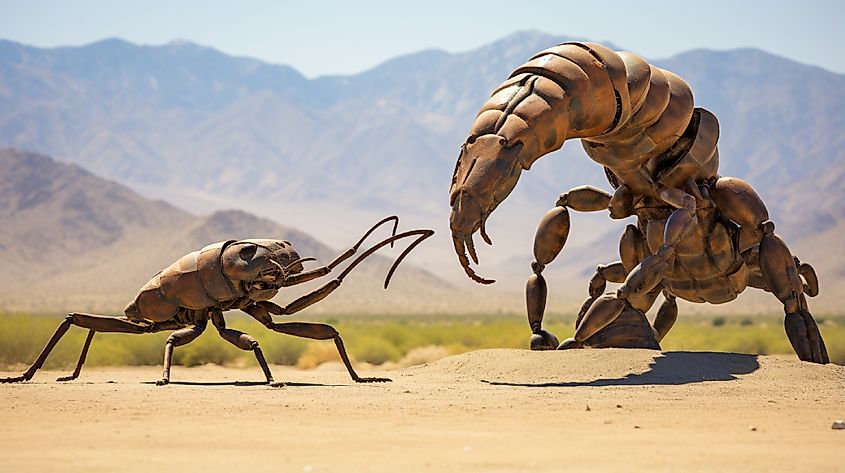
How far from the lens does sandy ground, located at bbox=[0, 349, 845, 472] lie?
24.5 feet

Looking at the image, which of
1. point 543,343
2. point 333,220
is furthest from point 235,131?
point 543,343

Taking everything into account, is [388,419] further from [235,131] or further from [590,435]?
[235,131]

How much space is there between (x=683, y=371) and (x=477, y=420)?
13.3ft

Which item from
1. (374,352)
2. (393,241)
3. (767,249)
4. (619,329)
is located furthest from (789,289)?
(374,352)

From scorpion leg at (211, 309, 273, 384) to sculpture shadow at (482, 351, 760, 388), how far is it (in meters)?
2.43

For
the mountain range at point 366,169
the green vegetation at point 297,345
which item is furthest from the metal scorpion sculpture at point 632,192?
the mountain range at point 366,169

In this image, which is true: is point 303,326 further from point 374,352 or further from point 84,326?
point 374,352

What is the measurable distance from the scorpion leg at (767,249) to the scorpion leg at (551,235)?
56.6 inches

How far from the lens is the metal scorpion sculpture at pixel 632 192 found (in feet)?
35.8

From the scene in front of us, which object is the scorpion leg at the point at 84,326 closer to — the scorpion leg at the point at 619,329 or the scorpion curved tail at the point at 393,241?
the scorpion curved tail at the point at 393,241

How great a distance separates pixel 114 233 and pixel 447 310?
3169 centimetres

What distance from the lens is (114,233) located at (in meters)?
93.1

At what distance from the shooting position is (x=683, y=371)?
500 inches

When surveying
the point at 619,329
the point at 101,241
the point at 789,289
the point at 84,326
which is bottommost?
the point at 84,326
